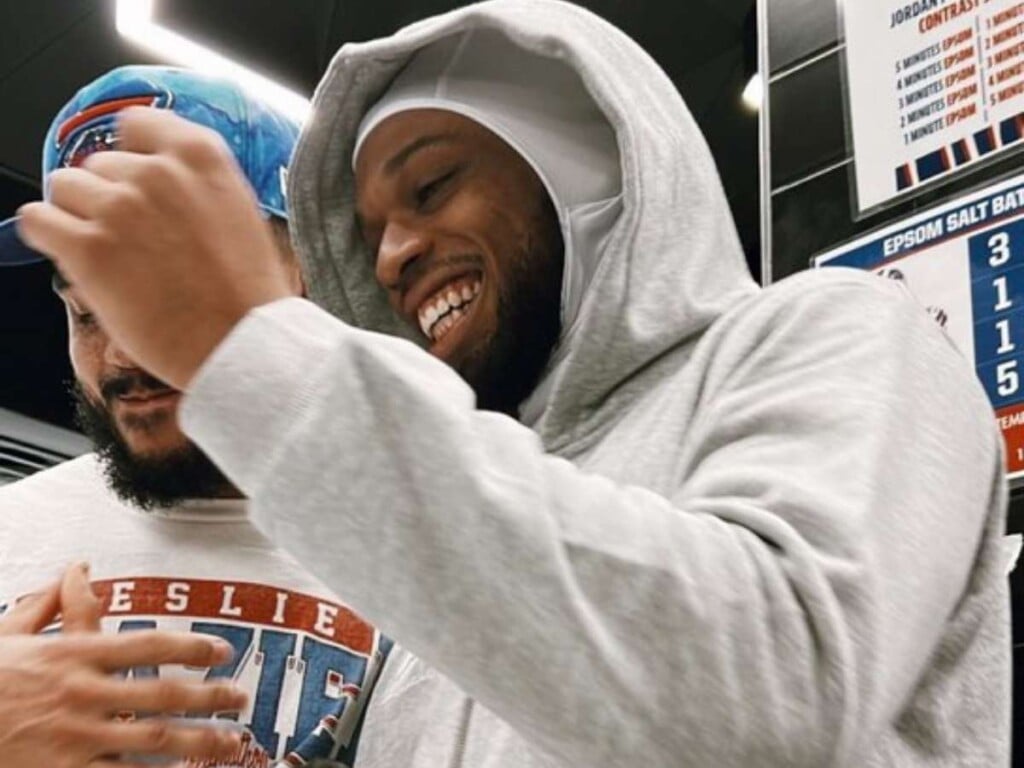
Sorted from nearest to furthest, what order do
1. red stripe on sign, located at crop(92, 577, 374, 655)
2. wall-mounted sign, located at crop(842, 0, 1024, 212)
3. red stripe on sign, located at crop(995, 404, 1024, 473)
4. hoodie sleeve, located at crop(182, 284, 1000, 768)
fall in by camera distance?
hoodie sleeve, located at crop(182, 284, 1000, 768), red stripe on sign, located at crop(92, 577, 374, 655), red stripe on sign, located at crop(995, 404, 1024, 473), wall-mounted sign, located at crop(842, 0, 1024, 212)

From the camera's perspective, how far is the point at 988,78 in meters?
2.05

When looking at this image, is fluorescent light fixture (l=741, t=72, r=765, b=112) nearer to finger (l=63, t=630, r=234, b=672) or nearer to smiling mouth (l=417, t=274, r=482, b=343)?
smiling mouth (l=417, t=274, r=482, b=343)

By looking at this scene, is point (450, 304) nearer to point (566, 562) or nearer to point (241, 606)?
point (241, 606)

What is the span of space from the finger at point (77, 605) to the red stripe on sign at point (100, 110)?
1.85ft

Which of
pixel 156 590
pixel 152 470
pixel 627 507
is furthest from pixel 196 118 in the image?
pixel 627 507

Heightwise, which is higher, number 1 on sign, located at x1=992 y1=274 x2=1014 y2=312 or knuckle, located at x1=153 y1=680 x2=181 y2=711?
knuckle, located at x1=153 y1=680 x2=181 y2=711

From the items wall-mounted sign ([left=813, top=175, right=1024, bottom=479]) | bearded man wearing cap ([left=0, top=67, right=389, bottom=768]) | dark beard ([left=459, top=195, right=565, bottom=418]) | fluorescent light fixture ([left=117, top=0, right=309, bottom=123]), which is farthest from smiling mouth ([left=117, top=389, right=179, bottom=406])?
fluorescent light fixture ([left=117, top=0, right=309, bottom=123])

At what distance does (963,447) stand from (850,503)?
12 cm

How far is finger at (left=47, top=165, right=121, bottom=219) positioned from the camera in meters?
0.61

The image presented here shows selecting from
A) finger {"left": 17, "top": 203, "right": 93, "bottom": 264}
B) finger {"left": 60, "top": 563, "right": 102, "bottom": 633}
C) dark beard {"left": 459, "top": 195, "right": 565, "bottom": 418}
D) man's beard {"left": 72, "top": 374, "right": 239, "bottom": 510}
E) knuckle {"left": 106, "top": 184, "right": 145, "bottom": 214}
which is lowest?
man's beard {"left": 72, "top": 374, "right": 239, "bottom": 510}

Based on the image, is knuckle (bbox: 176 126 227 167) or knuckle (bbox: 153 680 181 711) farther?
knuckle (bbox: 153 680 181 711)

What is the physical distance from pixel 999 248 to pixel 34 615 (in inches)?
Result: 56.1

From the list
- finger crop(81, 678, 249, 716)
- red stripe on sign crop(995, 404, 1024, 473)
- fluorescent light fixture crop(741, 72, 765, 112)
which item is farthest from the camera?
fluorescent light fixture crop(741, 72, 765, 112)

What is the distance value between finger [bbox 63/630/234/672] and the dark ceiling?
319 centimetres
